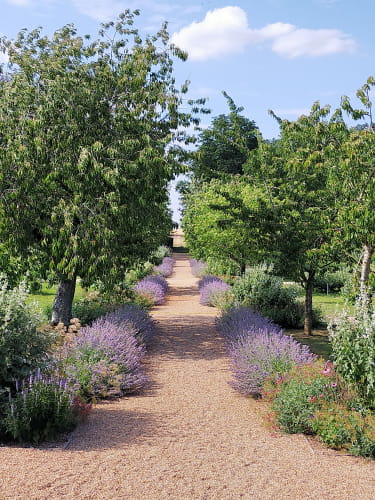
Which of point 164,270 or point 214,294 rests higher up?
point 214,294

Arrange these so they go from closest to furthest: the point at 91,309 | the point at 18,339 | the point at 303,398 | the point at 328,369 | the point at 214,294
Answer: the point at 18,339 → the point at 303,398 → the point at 328,369 → the point at 91,309 → the point at 214,294

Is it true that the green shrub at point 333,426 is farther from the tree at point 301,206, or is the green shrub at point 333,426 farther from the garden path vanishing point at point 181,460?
the tree at point 301,206

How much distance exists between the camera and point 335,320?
6.03 metres

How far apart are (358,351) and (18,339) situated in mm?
3741

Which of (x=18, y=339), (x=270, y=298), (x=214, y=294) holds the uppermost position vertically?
(x=18, y=339)

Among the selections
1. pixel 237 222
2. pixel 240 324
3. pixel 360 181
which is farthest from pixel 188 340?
pixel 360 181

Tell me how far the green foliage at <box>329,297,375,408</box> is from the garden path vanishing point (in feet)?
2.65

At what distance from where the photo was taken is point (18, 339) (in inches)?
224


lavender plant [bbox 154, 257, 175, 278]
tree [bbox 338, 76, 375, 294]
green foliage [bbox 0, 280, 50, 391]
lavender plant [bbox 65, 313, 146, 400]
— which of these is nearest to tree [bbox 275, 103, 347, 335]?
tree [bbox 338, 76, 375, 294]

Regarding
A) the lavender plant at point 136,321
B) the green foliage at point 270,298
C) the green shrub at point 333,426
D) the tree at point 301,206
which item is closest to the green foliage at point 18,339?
the green shrub at point 333,426

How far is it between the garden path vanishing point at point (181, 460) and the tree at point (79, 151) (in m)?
3.58

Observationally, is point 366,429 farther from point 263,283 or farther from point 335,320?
point 263,283

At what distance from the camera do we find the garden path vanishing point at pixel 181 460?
414cm

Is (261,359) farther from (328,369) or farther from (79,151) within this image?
(79,151)
